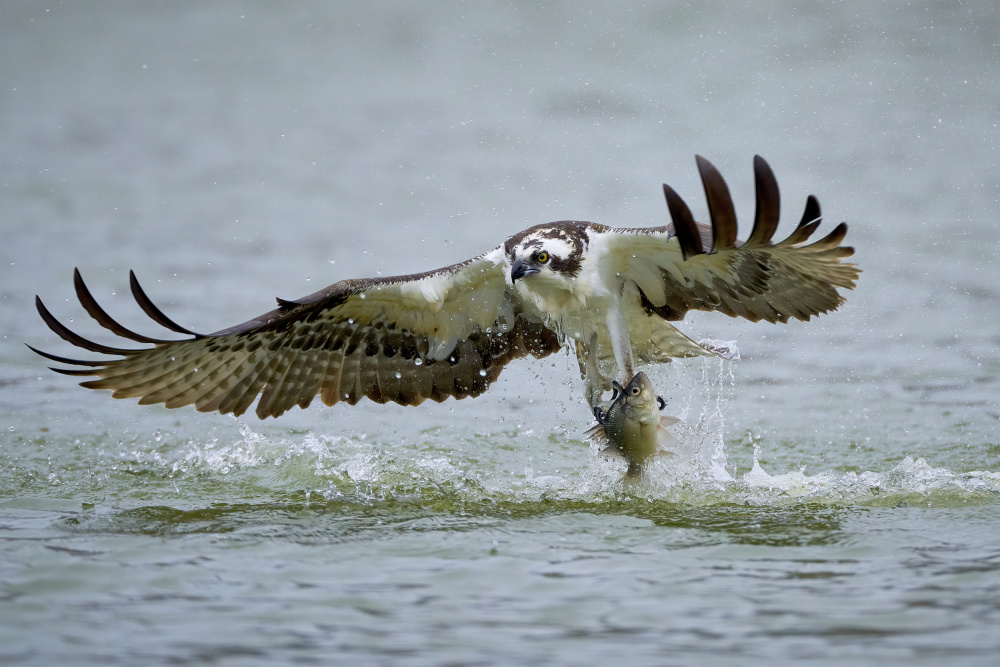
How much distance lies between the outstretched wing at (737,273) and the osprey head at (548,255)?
0.19m

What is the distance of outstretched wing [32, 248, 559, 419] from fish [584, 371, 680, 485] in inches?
29.4

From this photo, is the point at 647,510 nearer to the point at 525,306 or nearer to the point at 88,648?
the point at 525,306

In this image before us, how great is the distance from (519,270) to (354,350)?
1355 millimetres

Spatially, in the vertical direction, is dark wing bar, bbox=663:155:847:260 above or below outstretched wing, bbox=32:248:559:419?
above

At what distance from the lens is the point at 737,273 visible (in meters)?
5.96

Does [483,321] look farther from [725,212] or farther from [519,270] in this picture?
[725,212]

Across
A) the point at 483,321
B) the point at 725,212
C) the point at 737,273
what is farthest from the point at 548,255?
the point at 725,212

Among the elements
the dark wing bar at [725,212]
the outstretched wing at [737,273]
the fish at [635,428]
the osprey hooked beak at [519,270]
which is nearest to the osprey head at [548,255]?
the osprey hooked beak at [519,270]

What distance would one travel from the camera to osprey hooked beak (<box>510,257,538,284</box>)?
5938mm


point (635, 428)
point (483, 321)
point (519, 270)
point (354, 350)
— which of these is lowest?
point (635, 428)

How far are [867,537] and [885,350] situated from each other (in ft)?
17.8

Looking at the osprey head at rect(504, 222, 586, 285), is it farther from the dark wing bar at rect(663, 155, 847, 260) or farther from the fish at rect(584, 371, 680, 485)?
the dark wing bar at rect(663, 155, 847, 260)

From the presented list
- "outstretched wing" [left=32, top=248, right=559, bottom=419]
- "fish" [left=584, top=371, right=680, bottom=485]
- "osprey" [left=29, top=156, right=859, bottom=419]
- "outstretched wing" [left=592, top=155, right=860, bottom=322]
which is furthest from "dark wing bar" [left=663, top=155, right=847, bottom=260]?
"outstretched wing" [left=32, top=248, right=559, bottom=419]

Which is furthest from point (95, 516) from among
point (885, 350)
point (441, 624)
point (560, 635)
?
point (885, 350)
